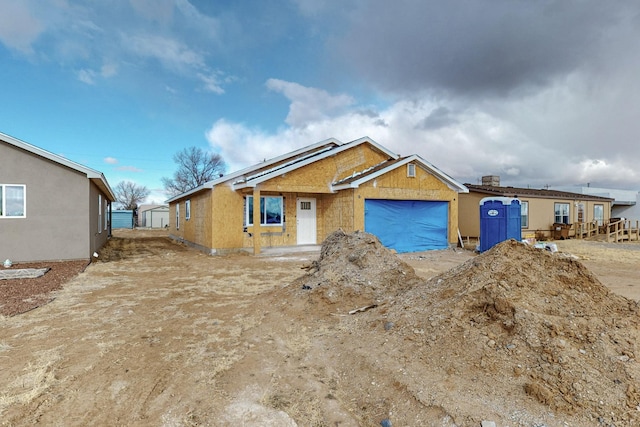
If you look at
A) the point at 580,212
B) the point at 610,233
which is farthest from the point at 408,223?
the point at 580,212

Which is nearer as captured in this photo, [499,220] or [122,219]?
[499,220]

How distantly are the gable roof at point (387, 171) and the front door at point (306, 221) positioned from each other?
150cm

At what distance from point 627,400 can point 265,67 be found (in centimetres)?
1766

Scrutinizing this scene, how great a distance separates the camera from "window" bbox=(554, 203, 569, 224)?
22.5 metres

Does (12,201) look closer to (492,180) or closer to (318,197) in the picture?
(318,197)

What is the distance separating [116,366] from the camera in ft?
12.5

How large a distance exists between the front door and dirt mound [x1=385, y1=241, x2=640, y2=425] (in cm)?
1080

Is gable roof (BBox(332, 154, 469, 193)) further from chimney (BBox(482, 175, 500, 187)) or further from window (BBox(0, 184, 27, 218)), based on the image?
chimney (BBox(482, 175, 500, 187))

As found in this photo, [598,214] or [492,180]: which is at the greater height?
[492,180]

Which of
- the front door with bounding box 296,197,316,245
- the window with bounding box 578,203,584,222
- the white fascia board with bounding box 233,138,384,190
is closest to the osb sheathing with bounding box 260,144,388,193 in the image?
the white fascia board with bounding box 233,138,384,190

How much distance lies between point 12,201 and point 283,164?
32.0 feet

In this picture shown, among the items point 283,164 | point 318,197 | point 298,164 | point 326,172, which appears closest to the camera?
point 298,164

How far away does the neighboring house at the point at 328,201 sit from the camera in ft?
46.3

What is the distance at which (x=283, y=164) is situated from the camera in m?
15.9
